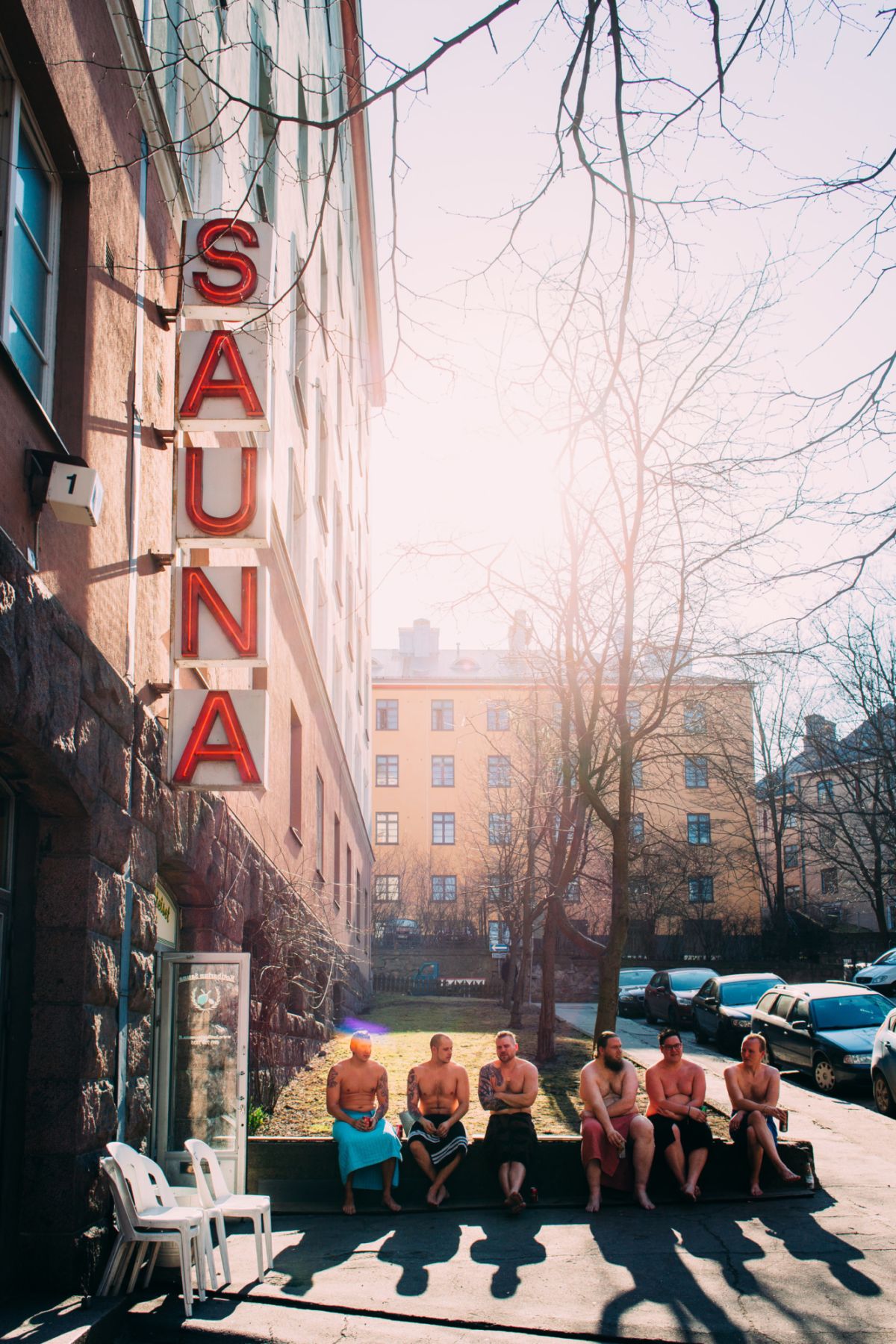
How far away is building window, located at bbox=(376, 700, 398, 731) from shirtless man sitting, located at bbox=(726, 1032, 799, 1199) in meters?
55.4

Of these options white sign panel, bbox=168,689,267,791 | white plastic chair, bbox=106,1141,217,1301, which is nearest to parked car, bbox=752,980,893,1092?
white sign panel, bbox=168,689,267,791

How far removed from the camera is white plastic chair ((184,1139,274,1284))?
284 inches

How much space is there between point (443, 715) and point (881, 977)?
123 ft

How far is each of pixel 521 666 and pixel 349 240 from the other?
1358cm

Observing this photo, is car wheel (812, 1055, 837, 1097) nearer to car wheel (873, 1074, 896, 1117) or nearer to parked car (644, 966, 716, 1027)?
car wheel (873, 1074, 896, 1117)

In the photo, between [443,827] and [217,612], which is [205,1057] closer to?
[217,612]

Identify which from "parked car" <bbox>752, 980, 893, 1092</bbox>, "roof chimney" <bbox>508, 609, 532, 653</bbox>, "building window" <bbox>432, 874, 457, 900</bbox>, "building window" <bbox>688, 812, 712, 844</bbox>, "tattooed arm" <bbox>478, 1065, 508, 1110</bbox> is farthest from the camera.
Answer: "building window" <bbox>432, 874, 457, 900</bbox>

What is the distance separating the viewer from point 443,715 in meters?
65.8

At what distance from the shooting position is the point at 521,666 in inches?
723

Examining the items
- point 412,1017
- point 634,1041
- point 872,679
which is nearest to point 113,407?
point 634,1041

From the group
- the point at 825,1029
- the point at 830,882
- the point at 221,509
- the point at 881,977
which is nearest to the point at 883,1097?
the point at 825,1029

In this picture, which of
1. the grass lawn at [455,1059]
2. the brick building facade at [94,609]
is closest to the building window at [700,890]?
the grass lawn at [455,1059]

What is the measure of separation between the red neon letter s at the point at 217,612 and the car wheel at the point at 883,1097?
1047cm

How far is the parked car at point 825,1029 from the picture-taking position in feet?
54.6
